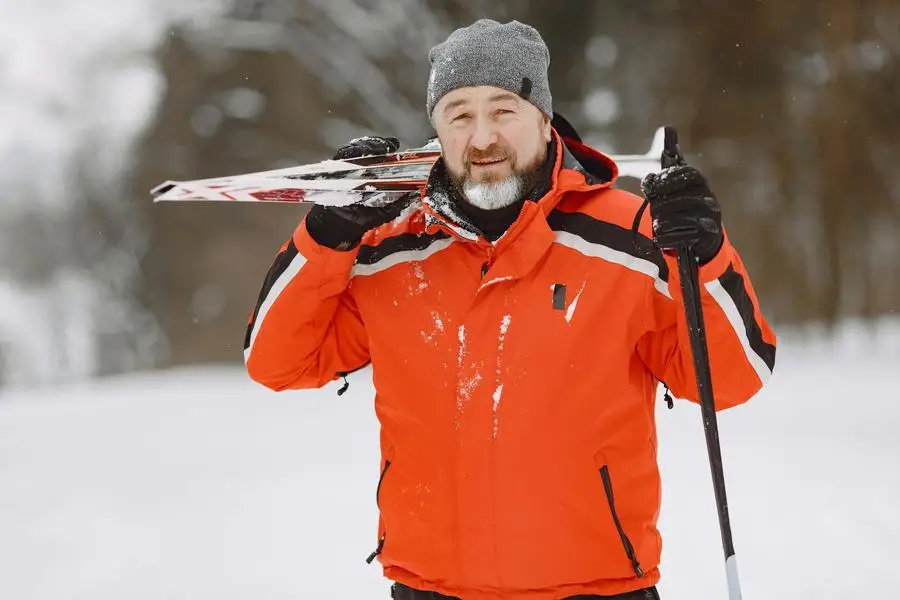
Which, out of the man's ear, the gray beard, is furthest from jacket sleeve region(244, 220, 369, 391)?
the man's ear

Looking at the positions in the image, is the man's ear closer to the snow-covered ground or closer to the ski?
the ski

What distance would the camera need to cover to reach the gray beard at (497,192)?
2.11 m

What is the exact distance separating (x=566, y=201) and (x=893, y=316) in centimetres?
1280

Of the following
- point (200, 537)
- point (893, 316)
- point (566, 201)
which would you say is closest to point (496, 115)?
point (566, 201)

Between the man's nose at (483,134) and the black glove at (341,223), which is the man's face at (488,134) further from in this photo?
the black glove at (341,223)

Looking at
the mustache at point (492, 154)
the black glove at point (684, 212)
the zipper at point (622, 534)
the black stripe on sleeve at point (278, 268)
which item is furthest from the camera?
the black stripe on sleeve at point (278, 268)

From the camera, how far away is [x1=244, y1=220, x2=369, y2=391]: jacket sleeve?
216cm

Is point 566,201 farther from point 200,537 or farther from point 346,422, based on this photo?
point 346,422

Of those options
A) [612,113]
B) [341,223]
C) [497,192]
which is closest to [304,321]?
[341,223]

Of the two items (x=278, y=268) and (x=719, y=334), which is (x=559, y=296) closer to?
(x=719, y=334)

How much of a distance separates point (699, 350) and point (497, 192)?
0.57 metres

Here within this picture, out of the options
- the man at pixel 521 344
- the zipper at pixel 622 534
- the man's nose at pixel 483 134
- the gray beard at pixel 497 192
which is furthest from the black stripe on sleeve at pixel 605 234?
the zipper at pixel 622 534

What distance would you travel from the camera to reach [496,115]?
2.18m

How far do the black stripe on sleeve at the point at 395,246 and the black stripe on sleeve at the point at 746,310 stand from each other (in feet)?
2.13
